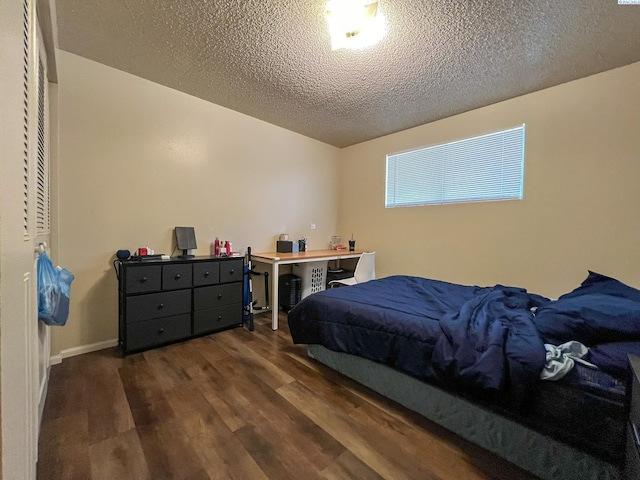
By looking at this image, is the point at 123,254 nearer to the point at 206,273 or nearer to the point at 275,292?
the point at 206,273

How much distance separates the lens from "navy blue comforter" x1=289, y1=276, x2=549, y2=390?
1199mm

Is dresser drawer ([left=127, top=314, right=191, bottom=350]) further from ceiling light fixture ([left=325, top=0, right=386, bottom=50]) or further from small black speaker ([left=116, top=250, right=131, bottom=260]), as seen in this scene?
ceiling light fixture ([left=325, top=0, right=386, bottom=50])

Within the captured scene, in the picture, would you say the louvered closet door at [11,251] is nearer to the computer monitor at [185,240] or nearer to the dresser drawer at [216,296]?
the dresser drawer at [216,296]

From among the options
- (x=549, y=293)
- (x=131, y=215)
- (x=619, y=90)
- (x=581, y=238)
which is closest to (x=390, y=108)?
(x=619, y=90)

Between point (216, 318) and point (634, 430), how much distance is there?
2896 millimetres

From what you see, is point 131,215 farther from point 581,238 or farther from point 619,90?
point 619,90

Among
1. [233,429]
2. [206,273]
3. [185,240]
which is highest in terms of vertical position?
[185,240]

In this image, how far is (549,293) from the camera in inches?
102

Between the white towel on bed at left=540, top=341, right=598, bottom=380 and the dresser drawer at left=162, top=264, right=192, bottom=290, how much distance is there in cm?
272

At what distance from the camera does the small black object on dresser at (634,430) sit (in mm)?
803

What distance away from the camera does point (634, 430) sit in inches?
33.7

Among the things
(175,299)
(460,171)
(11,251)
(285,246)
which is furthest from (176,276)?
(460,171)

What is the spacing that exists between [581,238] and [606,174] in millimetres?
599

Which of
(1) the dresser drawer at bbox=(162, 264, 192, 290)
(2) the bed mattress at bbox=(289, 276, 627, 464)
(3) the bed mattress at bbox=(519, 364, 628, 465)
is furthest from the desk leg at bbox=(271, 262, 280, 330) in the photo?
(3) the bed mattress at bbox=(519, 364, 628, 465)
